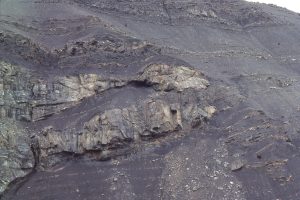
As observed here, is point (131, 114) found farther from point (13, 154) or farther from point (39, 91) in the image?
Result: point (13, 154)

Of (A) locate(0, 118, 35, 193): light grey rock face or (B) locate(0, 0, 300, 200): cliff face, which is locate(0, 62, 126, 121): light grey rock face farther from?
(A) locate(0, 118, 35, 193): light grey rock face

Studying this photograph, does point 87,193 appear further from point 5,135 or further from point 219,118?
point 219,118

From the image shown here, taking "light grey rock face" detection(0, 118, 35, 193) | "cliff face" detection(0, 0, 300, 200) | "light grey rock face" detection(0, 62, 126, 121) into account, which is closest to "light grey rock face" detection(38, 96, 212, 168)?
"cliff face" detection(0, 0, 300, 200)

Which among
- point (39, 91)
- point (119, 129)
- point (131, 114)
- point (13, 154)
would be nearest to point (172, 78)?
point (131, 114)

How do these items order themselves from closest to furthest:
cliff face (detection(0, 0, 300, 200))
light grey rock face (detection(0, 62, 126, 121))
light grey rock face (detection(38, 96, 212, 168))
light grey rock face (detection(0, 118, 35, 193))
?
light grey rock face (detection(0, 118, 35, 193))
cliff face (detection(0, 0, 300, 200))
light grey rock face (detection(38, 96, 212, 168))
light grey rock face (detection(0, 62, 126, 121))

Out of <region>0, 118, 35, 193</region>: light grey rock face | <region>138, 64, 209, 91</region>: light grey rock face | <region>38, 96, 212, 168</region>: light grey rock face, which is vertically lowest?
<region>0, 118, 35, 193</region>: light grey rock face

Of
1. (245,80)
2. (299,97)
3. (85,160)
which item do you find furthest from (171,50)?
(85,160)
